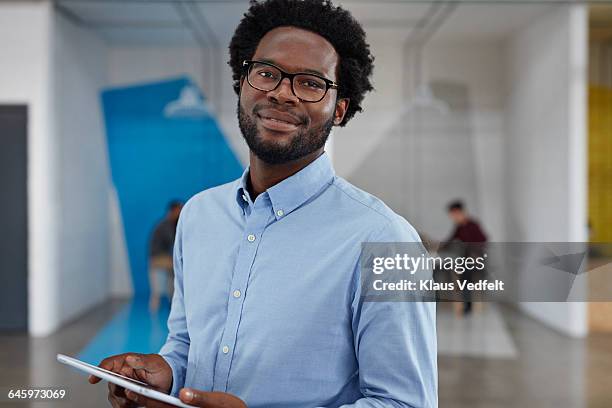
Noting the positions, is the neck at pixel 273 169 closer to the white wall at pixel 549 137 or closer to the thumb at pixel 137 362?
the thumb at pixel 137 362

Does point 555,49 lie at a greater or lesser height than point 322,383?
greater

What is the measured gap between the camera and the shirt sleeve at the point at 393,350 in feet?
2.95

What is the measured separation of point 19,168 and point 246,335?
3.72 meters

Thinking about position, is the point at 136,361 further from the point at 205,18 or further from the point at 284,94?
the point at 205,18

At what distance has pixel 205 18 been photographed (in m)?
3.76

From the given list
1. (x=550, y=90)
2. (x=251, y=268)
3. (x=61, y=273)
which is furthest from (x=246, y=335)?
(x=550, y=90)

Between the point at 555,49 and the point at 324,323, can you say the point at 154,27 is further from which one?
the point at 324,323

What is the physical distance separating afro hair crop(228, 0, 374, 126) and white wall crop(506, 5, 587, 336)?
13.0 feet

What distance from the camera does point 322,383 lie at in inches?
37.8

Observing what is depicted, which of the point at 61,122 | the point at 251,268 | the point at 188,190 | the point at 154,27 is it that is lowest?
the point at 251,268

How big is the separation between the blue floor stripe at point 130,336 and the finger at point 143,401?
5.65ft

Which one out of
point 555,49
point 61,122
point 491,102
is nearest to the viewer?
point 61,122

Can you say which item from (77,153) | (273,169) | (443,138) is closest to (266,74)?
(273,169)

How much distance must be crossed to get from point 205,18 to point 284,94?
301 cm
